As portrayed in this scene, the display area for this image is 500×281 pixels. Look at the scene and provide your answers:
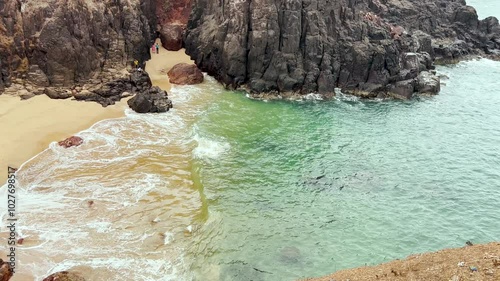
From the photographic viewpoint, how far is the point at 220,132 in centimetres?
3672

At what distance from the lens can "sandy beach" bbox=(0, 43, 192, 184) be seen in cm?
2933

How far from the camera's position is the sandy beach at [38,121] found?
29.3 m

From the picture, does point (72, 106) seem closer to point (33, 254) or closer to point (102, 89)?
point (102, 89)

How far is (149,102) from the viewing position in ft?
129

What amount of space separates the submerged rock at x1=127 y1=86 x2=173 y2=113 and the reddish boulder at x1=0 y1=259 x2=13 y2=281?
22571 mm

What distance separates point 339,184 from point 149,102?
20888 millimetres

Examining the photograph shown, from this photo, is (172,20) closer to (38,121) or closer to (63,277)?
(38,121)

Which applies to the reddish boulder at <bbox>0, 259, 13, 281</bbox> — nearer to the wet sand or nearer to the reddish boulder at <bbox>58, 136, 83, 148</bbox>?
the wet sand

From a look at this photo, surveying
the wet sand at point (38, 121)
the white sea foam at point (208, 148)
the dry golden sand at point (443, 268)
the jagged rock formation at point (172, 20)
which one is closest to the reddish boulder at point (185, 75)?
the jagged rock formation at point (172, 20)

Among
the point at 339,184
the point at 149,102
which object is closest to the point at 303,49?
the point at 149,102

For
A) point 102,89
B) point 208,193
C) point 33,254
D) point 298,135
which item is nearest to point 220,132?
point 298,135

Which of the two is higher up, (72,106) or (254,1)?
(254,1)

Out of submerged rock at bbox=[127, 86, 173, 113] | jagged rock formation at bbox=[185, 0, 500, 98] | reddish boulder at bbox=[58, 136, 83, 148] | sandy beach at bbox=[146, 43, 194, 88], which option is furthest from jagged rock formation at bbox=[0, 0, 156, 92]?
jagged rock formation at bbox=[185, 0, 500, 98]

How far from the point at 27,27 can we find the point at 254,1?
83.1 ft
